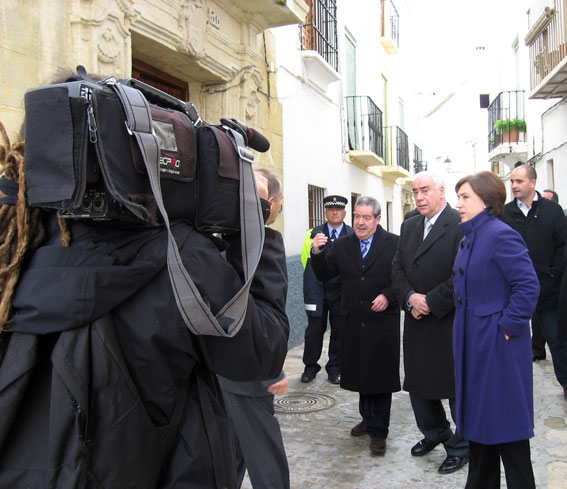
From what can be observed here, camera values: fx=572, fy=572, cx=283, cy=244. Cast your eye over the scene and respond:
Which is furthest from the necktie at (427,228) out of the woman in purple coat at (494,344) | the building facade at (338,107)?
the building facade at (338,107)

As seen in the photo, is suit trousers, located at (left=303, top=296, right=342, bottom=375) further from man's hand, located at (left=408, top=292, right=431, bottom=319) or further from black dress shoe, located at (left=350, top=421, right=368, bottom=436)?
man's hand, located at (left=408, top=292, right=431, bottom=319)

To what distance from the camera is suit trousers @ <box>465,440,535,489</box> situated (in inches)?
107

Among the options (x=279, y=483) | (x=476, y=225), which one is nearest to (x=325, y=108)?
(x=476, y=225)

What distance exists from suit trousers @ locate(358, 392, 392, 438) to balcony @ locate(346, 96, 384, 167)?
803 centimetres

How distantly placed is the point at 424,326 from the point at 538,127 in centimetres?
1222

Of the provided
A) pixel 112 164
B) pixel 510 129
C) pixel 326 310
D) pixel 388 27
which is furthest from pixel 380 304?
pixel 388 27

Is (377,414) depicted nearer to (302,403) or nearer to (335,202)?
(302,403)

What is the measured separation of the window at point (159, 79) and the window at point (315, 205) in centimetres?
336

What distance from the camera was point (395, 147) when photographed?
54.1 feet

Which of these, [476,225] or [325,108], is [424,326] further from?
[325,108]

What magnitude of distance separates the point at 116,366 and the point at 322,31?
9368 millimetres

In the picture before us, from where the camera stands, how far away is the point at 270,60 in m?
7.48

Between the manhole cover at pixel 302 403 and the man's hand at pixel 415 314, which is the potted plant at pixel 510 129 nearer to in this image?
the manhole cover at pixel 302 403

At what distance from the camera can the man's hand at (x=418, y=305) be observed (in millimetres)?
3578
